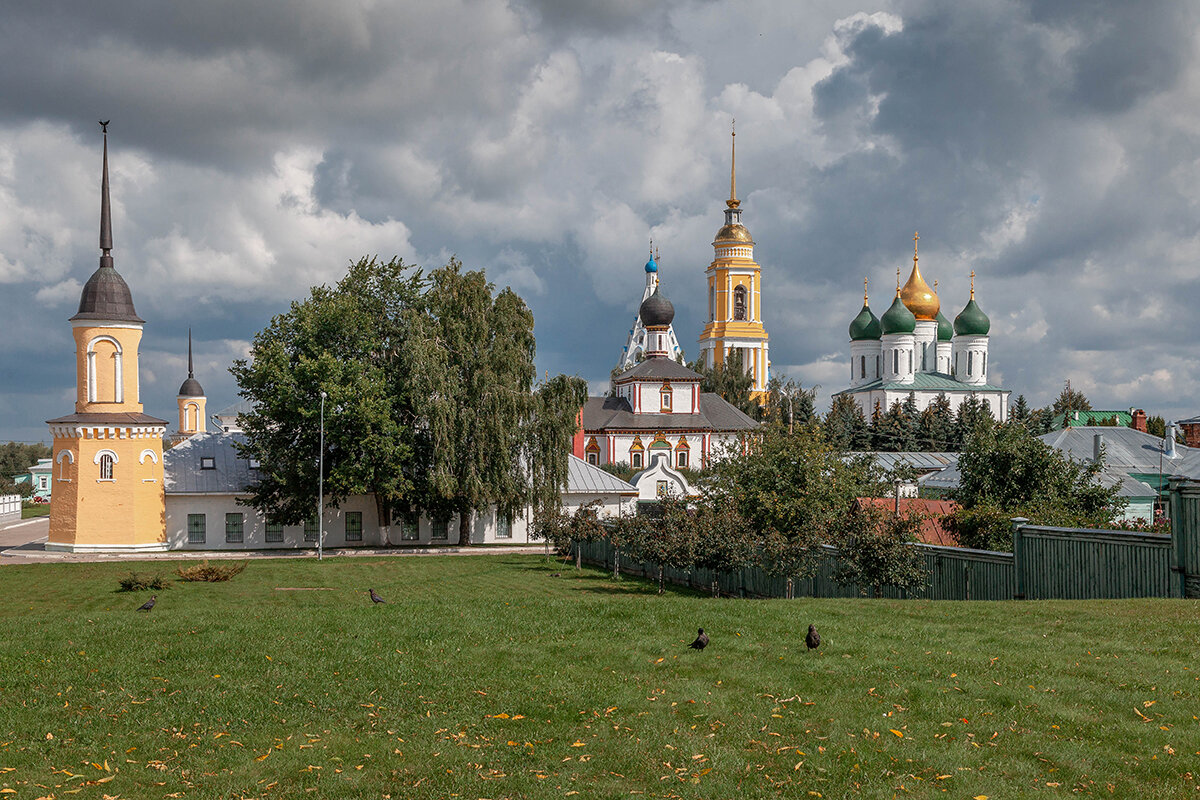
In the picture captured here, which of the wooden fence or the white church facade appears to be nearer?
the wooden fence

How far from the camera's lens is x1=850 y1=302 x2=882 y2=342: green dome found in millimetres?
107062

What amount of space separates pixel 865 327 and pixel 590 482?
68.1m

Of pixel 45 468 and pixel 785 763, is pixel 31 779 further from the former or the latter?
pixel 45 468

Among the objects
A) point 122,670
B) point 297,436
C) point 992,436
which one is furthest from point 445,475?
point 122,670

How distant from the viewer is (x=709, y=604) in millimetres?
15406

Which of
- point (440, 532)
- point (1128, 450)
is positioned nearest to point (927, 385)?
point (1128, 450)

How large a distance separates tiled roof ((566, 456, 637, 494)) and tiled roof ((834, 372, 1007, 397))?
60.2 metres

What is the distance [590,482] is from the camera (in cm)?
4684

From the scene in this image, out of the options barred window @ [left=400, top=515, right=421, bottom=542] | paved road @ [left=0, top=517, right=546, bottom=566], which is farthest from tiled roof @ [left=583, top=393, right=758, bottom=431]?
paved road @ [left=0, top=517, right=546, bottom=566]

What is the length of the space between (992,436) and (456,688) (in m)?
23.2

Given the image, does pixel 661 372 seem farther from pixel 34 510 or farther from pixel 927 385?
pixel 34 510

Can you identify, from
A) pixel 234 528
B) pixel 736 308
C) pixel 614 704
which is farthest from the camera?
pixel 736 308

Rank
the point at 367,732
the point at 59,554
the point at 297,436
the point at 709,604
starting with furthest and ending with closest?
the point at 297,436, the point at 59,554, the point at 709,604, the point at 367,732

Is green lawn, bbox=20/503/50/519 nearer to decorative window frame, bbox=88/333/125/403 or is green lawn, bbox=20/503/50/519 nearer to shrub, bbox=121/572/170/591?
decorative window frame, bbox=88/333/125/403
